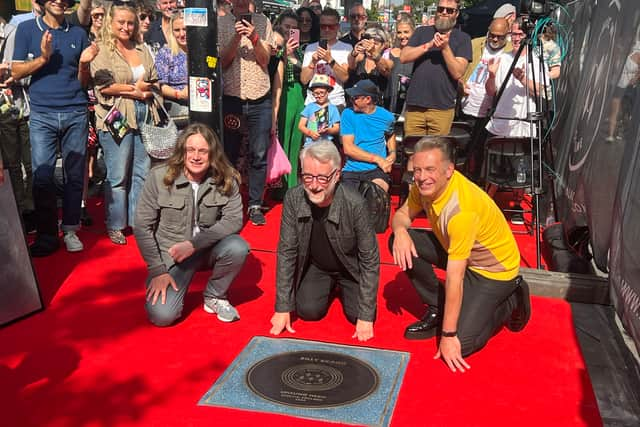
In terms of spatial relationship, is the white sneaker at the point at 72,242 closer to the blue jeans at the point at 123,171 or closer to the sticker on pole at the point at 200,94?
the blue jeans at the point at 123,171

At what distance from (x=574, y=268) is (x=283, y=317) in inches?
103

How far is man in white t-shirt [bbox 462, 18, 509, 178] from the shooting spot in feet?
23.9

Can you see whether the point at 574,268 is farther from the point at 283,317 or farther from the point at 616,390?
the point at 283,317

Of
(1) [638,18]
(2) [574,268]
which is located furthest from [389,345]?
(1) [638,18]

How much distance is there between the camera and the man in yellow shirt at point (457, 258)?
12.1 ft

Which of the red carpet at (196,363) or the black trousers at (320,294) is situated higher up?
the black trousers at (320,294)

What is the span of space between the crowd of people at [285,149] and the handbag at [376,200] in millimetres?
140

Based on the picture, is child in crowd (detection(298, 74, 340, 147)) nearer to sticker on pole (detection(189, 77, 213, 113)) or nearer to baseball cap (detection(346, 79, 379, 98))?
baseball cap (detection(346, 79, 379, 98))

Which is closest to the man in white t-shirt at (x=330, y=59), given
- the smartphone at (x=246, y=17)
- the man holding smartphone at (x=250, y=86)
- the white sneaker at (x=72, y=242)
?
the man holding smartphone at (x=250, y=86)

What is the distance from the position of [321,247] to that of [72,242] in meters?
2.56

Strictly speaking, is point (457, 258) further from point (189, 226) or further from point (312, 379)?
point (189, 226)

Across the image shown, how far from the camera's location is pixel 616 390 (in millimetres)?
3621

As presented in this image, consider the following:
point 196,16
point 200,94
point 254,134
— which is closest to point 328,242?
point 200,94

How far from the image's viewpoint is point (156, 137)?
18.9 feet
